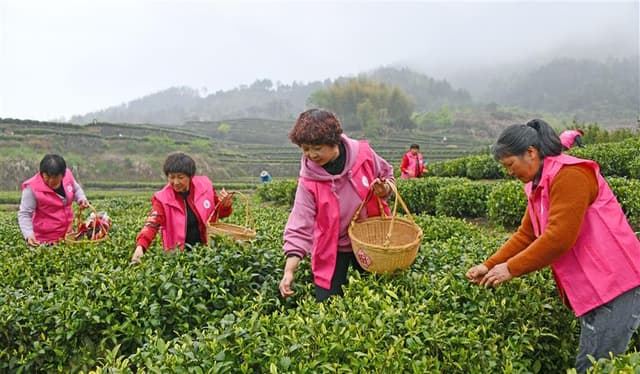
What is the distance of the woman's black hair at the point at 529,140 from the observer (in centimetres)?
224

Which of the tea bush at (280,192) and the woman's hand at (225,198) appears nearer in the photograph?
the woman's hand at (225,198)

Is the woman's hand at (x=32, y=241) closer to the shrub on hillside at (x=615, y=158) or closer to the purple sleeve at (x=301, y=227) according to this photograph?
the purple sleeve at (x=301, y=227)

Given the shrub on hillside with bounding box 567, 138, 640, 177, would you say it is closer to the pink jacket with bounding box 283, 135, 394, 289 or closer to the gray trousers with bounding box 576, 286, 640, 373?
the gray trousers with bounding box 576, 286, 640, 373

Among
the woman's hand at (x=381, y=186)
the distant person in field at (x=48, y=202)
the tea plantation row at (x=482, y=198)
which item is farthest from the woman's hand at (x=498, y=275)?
the distant person in field at (x=48, y=202)

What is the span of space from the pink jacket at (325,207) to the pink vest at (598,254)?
3.56 feet

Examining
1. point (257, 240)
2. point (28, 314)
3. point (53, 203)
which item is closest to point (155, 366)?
point (28, 314)

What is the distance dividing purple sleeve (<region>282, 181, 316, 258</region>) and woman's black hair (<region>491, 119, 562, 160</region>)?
1.18 meters

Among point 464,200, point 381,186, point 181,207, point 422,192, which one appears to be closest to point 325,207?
point 381,186

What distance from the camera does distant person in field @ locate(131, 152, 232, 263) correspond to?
3975 mm

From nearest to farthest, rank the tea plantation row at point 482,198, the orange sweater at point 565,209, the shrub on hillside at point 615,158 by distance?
the orange sweater at point 565,209 → the tea plantation row at point 482,198 → the shrub on hillside at point 615,158

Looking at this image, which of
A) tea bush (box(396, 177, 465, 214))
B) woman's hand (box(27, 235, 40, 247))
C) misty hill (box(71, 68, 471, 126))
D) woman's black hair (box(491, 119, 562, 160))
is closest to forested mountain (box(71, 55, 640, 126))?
misty hill (box(71, 68, 471, 126))

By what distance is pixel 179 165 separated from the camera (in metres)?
3.94

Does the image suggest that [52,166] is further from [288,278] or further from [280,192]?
[280,192]

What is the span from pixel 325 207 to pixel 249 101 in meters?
156
